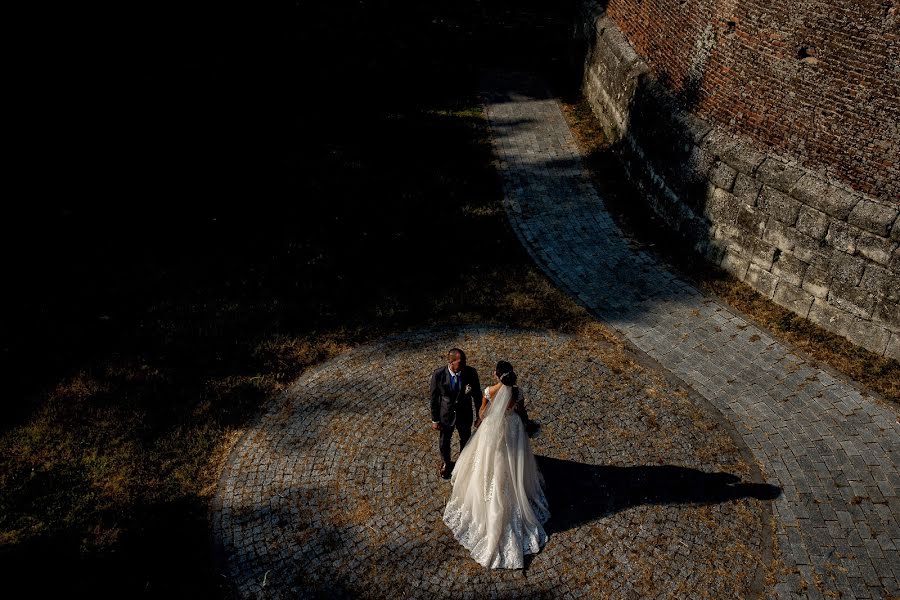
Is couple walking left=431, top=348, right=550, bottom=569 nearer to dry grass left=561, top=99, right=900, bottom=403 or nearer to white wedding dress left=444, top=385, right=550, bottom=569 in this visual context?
white wedding dress left=444, top=385, right=550, bottom=569

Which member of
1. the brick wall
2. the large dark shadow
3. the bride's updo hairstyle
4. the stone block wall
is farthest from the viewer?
the stone block wall

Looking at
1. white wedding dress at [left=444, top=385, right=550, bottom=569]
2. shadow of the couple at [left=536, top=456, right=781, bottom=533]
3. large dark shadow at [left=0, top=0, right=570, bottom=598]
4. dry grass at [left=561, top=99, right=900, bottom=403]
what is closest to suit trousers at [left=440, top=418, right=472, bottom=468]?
white wedding dress at [left=444, top=385, right=550, bottom=569]

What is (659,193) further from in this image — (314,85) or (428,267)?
(314,85)

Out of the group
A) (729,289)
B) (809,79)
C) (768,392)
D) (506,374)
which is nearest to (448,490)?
(506,374)

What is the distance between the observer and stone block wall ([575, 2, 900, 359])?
979 cm

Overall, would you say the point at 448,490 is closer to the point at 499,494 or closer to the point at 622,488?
the point at 499,494

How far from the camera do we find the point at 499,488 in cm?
723

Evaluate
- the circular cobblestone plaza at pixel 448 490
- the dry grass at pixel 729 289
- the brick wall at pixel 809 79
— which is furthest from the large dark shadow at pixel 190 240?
the brick wall at pixel 809 79

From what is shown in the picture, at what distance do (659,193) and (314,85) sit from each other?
871 cm

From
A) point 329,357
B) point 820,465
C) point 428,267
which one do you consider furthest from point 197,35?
point 820,465

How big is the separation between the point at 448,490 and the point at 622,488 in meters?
1.88

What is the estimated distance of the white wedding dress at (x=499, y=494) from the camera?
719 cm

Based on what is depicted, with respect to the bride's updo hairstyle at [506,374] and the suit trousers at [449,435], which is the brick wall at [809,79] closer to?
the bride's updo hairstyle at [506,374]

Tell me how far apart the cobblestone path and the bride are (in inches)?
96.5
